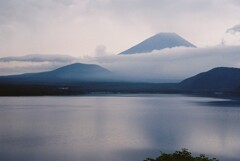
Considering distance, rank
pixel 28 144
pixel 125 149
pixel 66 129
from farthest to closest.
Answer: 1. pixel 66 129
2. pixel 28 144
3. pixel 125 149

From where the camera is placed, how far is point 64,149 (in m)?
28.6

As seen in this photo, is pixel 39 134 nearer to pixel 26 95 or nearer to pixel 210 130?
pixel 210 130

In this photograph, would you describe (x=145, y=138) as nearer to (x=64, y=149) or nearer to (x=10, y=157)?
(x=64, y=149)

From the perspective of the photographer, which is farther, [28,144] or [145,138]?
[145,138]

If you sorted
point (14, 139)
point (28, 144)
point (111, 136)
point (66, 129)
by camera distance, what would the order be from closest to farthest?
point (28, 144), point (14, 139), point (111, 136), point (66, 129)

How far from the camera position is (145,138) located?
3509cm

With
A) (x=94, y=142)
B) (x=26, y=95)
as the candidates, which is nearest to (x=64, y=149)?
(x=94, y=142)

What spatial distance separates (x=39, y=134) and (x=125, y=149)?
1277cm

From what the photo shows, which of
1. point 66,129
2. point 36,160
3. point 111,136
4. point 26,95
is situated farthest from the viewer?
point 26,95

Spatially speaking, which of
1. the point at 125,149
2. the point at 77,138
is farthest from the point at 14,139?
the point at 125,149

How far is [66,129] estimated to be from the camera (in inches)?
1650

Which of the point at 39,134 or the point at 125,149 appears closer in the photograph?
the point at 125,149

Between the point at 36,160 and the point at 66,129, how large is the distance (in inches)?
676

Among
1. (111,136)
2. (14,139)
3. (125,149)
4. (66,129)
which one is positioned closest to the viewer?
(125,149)
